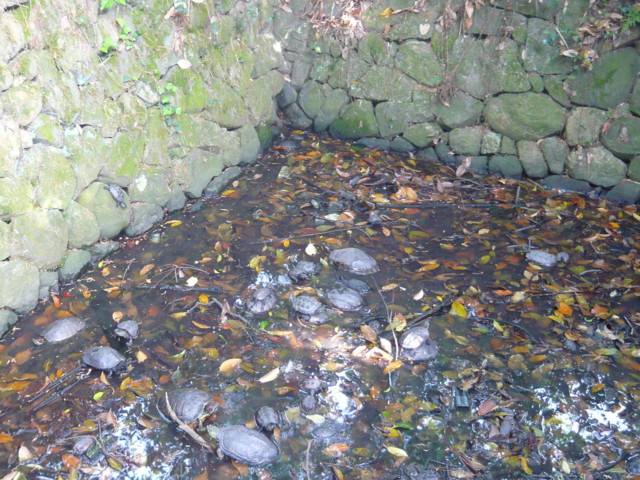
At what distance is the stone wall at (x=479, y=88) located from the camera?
14.5ft

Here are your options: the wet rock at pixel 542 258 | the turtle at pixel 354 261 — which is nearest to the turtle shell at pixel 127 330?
the turtle at pixel 354 261

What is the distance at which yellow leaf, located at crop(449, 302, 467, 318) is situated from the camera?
3.22m

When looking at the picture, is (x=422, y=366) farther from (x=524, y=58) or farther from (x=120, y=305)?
(x=524, y=58)

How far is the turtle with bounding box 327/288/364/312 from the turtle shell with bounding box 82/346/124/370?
4.09 feet

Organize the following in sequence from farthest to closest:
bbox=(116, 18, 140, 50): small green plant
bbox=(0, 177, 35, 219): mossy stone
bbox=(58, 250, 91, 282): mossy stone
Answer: bbox=(116, 18, 140, 50): small green plant
bbox=(58, 250, 91, 282): mossy stone
bbox=(0, 177, 35, 219): mossy stone

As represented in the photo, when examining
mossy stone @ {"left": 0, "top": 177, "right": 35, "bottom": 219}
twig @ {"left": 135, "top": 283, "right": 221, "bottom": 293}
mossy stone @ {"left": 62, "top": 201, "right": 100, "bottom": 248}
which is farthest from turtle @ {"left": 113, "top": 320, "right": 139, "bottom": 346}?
mossy stone @ {"left": 0, "top": 177, "right": 35, "bottom": 219}

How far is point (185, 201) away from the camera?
4.31 m

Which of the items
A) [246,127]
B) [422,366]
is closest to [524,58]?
[246,127]

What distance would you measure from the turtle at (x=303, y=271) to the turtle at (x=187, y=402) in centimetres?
108

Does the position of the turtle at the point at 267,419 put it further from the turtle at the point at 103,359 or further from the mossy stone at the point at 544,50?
the mossy stone at the point at 544,50

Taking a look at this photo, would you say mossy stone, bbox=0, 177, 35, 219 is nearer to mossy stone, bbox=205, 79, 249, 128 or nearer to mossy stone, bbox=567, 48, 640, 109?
mossy stone, bbox=205, 79, 249, 128

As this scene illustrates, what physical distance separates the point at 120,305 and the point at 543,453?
2418mm

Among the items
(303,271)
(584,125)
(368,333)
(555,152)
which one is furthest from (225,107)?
(584,125)

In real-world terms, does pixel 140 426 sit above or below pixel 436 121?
below
